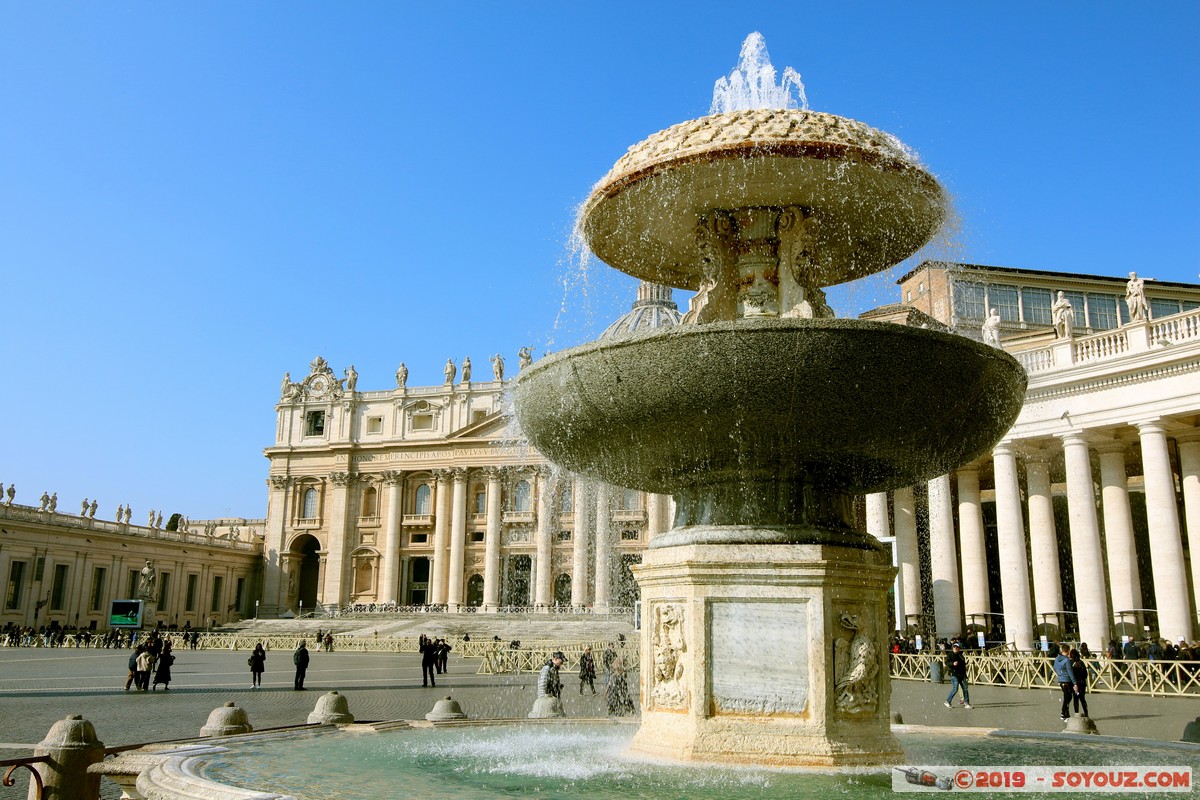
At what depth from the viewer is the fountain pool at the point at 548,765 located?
472cm

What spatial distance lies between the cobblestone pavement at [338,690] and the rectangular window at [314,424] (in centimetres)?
4487

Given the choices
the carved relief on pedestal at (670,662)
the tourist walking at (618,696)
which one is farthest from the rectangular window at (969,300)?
the carved relief on pedestal at (670,662)

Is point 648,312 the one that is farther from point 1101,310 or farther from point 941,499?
point 941,499

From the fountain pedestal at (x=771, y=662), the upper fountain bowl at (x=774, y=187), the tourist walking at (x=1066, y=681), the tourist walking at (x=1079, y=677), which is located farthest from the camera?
the tourist walking at (x=1066, y=681)

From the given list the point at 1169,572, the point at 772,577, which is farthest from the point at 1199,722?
the point at 1169,572

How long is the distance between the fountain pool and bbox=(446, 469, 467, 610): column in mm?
58222

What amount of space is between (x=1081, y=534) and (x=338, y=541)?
2172 inches

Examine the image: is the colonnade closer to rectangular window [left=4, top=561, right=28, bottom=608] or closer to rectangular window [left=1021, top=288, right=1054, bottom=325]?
rectangular window [left=1021, top=288, right=1054, bottom=325]

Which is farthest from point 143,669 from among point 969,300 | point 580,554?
point 580,554

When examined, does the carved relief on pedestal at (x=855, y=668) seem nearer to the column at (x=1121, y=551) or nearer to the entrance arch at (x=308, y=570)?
the column at (x=1121, y=551)

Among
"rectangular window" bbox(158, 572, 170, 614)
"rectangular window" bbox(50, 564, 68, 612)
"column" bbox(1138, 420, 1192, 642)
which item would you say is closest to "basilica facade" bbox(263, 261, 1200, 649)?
"column" bbox(1138, 420, 1192, 642)

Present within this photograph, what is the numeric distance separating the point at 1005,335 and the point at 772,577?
105 feet

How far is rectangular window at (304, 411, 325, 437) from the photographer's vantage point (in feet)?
244

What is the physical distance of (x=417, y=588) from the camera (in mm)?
69438
